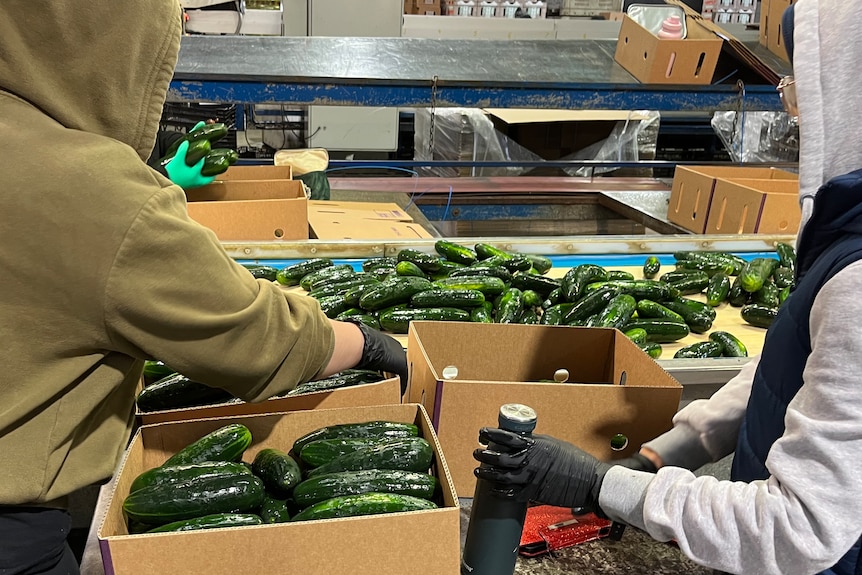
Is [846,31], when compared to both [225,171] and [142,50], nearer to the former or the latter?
[142,50]

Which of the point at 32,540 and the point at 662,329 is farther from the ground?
the point at 32,540

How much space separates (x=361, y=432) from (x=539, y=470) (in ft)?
1.57

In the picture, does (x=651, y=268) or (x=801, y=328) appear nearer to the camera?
(x=801, y=328)

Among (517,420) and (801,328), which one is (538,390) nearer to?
(517,420)

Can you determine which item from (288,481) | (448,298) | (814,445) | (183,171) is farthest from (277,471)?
(183,171)

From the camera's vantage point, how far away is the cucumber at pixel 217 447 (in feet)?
5.24

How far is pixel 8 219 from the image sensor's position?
3.67 feet

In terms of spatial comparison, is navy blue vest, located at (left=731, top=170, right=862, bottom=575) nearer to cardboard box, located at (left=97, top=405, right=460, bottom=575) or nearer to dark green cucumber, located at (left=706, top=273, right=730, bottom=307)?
cardboard box, located at (left=97, top=405, right=460, bottom=575)

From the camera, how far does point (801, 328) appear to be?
50.6 inches

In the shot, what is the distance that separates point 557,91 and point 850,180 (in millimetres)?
3694

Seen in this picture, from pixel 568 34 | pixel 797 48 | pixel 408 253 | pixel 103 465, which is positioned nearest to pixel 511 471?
pixel 103 465

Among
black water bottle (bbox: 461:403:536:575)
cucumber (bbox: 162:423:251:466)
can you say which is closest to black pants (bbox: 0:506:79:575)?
cucumber (bbox: 162:423:251:466)

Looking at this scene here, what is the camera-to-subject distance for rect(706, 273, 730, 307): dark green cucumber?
3.04 meters

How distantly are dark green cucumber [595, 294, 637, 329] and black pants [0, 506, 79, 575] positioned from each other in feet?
5.82
